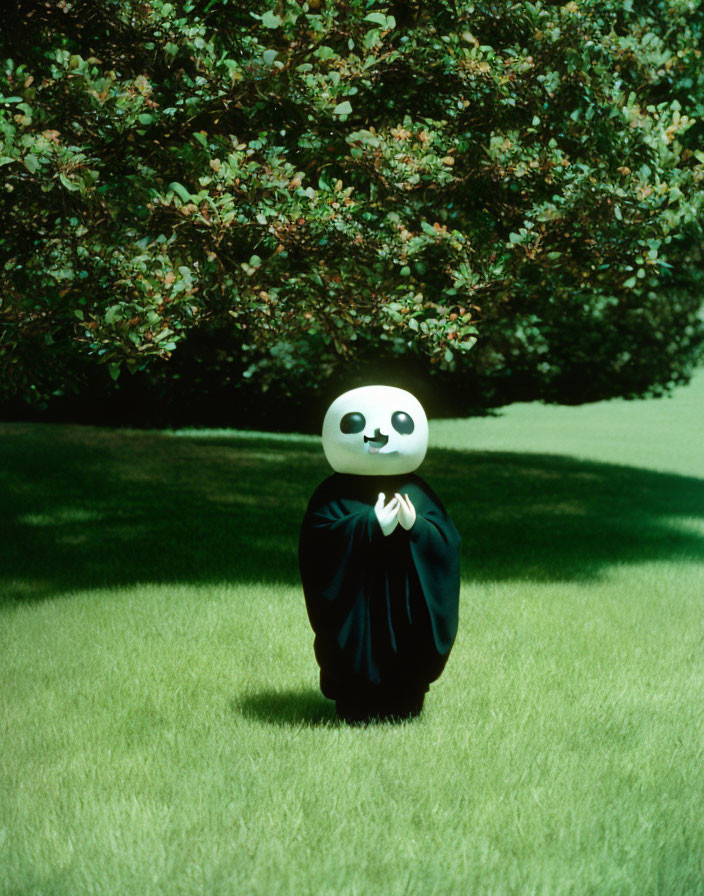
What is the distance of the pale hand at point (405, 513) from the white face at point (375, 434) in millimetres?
178

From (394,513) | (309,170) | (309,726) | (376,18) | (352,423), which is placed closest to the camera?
(394,513)

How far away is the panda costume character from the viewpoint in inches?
199

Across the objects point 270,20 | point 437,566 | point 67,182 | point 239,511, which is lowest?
point 239,511

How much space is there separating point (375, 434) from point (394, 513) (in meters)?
0.41

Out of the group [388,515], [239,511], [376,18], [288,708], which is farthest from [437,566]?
[239,511]

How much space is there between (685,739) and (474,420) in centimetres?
2398

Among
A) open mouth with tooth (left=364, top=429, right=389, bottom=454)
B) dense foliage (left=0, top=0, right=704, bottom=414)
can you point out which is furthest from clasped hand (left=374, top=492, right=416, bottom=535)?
dense foliage (left=0, top=0, right=704, bottom=414)

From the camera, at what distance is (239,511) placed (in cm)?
1251

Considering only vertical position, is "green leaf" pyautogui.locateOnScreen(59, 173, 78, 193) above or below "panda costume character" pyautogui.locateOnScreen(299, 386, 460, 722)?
above

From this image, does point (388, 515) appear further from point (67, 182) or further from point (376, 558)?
point (67, 182)

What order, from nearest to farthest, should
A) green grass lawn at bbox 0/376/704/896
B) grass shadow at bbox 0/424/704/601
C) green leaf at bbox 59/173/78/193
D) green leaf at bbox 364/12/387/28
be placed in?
green grass lawn at bbox 0/376/704/896 < green leaf at bbox 59/173/78/193 < green leaf at bbox 364/12/387/28 < grass shadow at bbox 0/424/704/601

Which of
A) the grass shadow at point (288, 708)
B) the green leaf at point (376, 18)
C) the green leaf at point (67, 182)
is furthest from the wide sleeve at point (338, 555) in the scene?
the green leaf at point (376, 18)

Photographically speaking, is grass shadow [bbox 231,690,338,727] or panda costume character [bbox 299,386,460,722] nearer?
panda costume character [bbox 299,386,460,722]

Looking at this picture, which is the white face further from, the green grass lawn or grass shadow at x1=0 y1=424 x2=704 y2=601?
grass shadow at x1=0 y1=424 x2=704 y2=601
